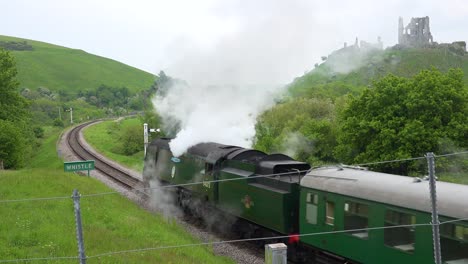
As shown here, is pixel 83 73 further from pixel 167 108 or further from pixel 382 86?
pixel 382 86

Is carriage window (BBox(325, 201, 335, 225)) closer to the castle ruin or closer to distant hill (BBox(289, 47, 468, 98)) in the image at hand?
distant hill (BBox(289, 47, 468, 98))

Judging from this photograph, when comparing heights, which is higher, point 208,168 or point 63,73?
point 63,73

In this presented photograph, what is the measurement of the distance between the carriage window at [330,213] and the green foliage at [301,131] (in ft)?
64.0

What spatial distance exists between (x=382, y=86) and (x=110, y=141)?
137 ft

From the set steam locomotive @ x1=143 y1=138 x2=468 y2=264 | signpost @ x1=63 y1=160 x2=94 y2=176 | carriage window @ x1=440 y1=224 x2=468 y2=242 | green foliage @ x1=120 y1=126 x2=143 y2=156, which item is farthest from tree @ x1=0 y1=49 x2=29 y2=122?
carriage window @ x1=440 y1=224 x2=468 y2=242

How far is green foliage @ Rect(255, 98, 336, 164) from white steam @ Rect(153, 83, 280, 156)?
Answer: 2453 millimetres

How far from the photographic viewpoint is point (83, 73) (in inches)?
7106

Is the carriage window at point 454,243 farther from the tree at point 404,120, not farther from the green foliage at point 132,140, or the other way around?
the green foliage at point 132,140

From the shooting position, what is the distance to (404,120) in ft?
94.9

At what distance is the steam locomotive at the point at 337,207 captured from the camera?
9.40 meters

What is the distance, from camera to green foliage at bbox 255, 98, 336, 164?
34.1 m

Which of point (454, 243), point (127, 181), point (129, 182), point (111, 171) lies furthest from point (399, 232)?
point (111, 171)

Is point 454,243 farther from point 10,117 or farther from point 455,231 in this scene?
point 10,117

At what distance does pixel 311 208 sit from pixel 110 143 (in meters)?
51.8
